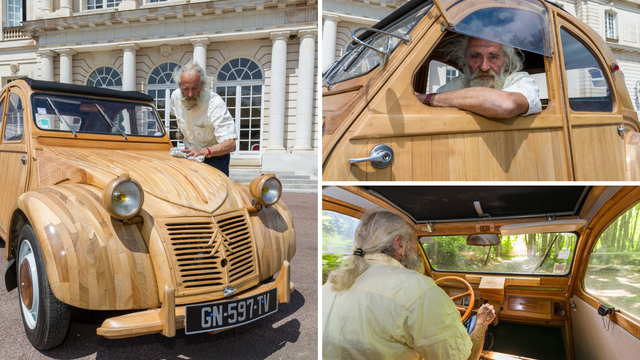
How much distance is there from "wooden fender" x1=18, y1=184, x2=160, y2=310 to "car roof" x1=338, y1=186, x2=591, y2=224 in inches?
61.5

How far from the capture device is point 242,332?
2.88 m

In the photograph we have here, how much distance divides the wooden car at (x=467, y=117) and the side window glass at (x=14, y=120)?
3088mm

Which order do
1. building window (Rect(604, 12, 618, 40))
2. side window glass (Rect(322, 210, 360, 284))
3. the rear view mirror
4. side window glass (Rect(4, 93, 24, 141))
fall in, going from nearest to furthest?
1. side window glass (Rect(322, 210, 360, 284))
2. the rear view mirror
3. side window glass (Rect(4, 93, 24, 141))
4. building window (Rect(604, 12, 618, 40))

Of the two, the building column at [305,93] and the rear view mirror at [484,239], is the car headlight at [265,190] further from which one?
the building column at [305,93]

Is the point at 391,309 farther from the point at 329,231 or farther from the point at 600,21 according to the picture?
the point at 600,21

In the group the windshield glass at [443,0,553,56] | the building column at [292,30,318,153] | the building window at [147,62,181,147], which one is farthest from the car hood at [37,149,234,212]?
the building window at [147,62,181,147]

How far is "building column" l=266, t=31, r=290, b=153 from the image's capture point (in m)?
16.0

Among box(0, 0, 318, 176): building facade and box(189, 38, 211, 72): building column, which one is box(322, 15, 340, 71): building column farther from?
box(189, 38, 211, 72): building column

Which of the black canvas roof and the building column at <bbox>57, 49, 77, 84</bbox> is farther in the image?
the building column at <bbox>57, 49, 77, 84</bbox>

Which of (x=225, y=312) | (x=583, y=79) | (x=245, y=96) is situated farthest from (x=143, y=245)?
(x=245, y=96)

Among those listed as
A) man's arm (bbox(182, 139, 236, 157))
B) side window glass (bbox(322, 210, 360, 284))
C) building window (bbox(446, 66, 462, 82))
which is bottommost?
side window glass (bbox(322, 210, 360, 284))

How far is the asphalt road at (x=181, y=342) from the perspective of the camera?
2.51 m

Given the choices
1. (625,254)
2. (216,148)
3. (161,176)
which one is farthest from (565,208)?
(216,148)

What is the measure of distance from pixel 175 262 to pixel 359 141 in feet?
→ 4.45
